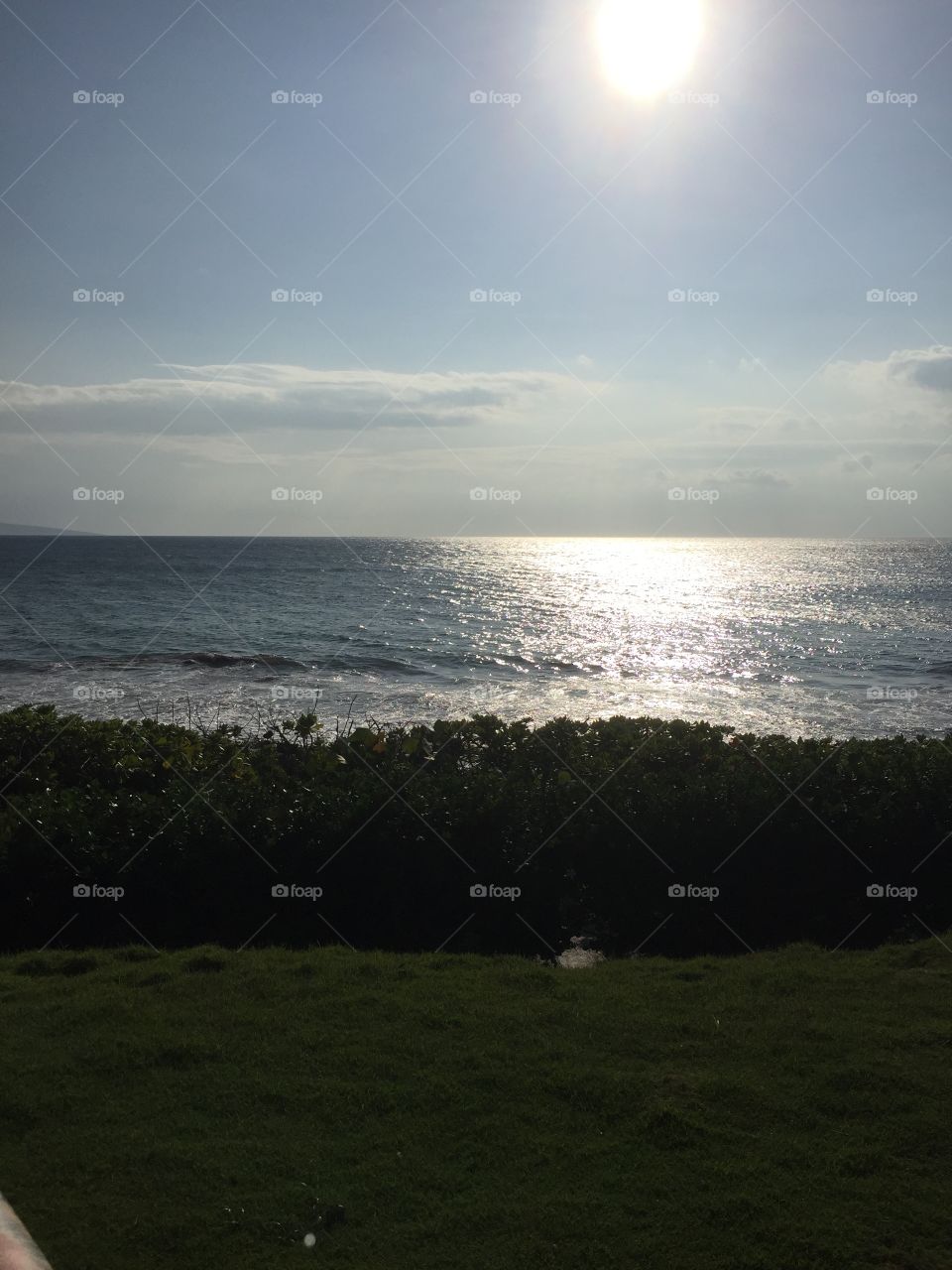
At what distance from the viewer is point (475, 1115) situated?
4.80m

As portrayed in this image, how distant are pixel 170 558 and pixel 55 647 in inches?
3284

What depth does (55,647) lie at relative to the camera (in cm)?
4588
